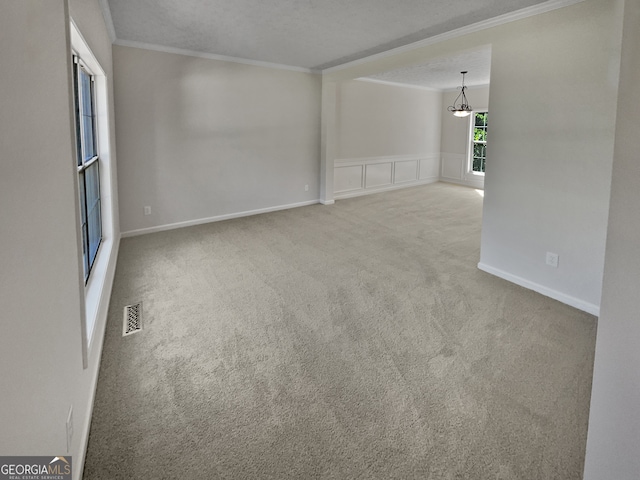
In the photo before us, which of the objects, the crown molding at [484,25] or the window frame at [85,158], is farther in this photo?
the crown molding at [484,25]

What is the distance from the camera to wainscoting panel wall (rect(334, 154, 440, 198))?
7945mm

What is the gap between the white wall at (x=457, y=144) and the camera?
9.20m

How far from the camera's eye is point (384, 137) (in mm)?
8656

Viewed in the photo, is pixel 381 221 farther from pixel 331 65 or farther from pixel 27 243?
pixel 27 243

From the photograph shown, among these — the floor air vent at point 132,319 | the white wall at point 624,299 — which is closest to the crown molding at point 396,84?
the floor air vent at point 132,319

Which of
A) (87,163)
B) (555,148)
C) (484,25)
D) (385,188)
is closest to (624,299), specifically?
(555,148)

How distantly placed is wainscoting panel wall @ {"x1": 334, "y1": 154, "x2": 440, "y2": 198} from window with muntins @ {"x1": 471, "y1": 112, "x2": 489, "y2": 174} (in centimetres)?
99

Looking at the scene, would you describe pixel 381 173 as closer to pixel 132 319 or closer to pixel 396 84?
pixel 396 84

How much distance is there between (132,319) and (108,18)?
9.91ft

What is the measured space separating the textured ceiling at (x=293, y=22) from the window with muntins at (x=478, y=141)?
16.6 feet

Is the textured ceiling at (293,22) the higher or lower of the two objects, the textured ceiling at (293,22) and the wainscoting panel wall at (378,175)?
the higher

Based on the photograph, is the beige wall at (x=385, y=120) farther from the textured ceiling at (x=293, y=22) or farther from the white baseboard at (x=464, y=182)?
the textured ceiling at (x=293, y=22)

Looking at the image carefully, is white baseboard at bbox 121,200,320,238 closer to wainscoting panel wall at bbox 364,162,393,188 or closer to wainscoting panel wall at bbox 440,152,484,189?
wainscoting panel wall at bbox 364,162,393,188

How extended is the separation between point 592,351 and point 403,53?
3.89 metres
